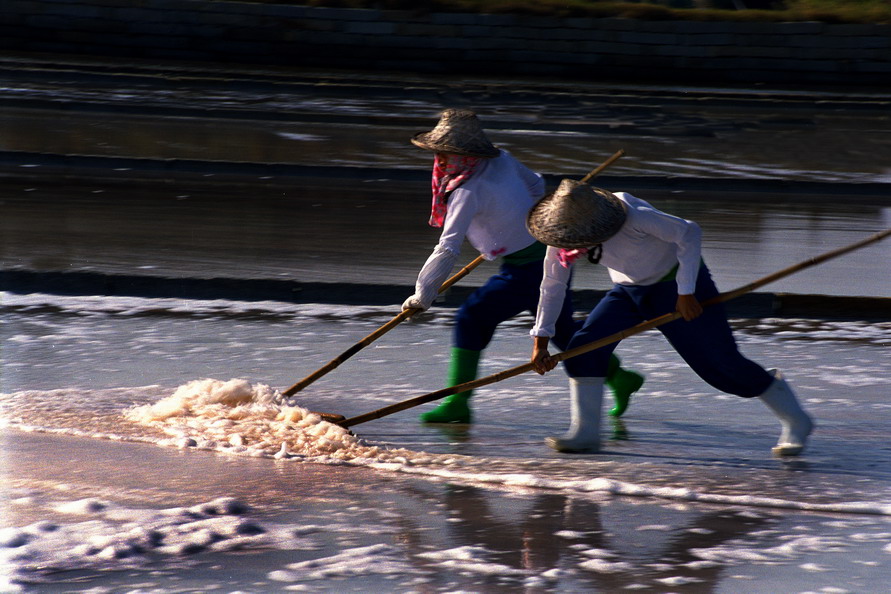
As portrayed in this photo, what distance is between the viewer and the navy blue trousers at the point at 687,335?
4844mm

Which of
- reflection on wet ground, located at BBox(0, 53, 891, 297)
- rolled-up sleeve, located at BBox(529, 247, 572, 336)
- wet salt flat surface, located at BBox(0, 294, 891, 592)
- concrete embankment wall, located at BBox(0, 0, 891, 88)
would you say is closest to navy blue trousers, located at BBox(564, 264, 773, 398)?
rolled-up sleeve, located at BBox(529, 247, 572, 336)

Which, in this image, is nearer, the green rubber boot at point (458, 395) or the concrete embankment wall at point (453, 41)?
the green rubber boot at point (458, 395)

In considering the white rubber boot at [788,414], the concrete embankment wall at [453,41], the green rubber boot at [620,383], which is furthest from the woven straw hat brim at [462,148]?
the concrete embankment wall at [453,41]

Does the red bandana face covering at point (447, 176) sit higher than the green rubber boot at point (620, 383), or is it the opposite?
the red bandana face covering at point (447, 176)

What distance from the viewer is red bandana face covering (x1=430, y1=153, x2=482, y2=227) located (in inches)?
206

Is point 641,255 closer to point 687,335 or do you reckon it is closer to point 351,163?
point 687,335

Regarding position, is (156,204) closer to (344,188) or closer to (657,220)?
(344,188)

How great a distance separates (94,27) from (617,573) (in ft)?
64.7

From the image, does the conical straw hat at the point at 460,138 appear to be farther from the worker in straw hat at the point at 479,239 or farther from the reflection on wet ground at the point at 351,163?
the reflection on wet ground at the point at 351,163

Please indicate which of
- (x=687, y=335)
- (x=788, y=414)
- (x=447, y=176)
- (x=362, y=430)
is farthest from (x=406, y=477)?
(x=788, y=414)

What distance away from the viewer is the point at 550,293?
195 inches

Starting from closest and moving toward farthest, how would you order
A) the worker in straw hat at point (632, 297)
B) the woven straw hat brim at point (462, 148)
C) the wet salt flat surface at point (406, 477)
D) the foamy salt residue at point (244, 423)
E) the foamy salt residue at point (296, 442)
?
the wet salt flat surface at point (406, 477) → the foamy salt residue at point (296, 442) → the worker in straw hat at point (632, 297) → the foamy salt residue at point (244, 423) → the woven straw hat brim at point (462, 148)

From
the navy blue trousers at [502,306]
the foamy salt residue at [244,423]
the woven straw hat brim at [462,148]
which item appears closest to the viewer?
the foamy salt residue at [244,423]

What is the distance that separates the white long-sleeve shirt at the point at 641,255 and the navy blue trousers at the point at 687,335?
0.25 ft
